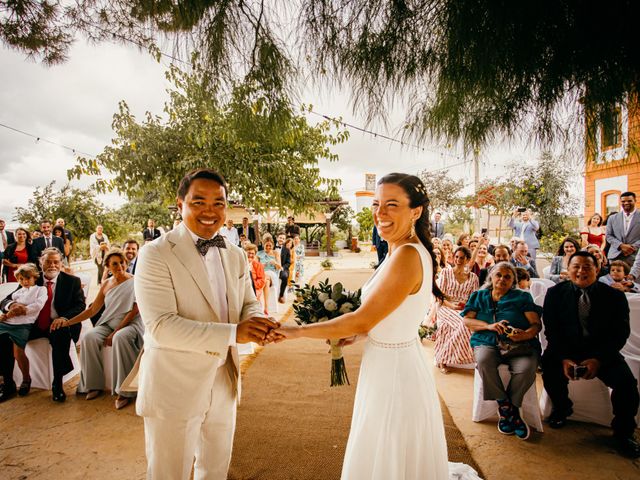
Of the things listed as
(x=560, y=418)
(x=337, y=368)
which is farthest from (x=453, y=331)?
(x=337, y=368)

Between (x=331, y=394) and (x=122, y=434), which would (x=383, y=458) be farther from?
(x=122, y=434)

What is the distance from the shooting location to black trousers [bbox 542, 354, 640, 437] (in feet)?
8.97

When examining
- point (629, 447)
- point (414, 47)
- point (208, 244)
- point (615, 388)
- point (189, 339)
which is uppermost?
point (414, 47)

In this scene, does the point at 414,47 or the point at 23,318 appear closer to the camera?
the point at 414,47

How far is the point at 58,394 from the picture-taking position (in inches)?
139

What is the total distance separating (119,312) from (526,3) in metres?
4.34

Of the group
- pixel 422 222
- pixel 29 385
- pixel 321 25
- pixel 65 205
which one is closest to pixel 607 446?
pixel 422 222

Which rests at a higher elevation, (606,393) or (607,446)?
(606,393)

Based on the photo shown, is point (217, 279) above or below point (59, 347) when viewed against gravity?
above

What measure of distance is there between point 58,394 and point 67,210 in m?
14.4

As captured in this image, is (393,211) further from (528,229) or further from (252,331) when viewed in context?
(528,229)

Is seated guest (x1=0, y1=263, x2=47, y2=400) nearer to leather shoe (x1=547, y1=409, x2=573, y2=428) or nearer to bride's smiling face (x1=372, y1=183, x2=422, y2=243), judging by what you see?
bride's smiling face (x1=372, y1=183, x2=422, y2=243)

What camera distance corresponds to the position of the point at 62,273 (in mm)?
3961

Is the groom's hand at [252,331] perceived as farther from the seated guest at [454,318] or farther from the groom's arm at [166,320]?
the seated guest at [454,318]
